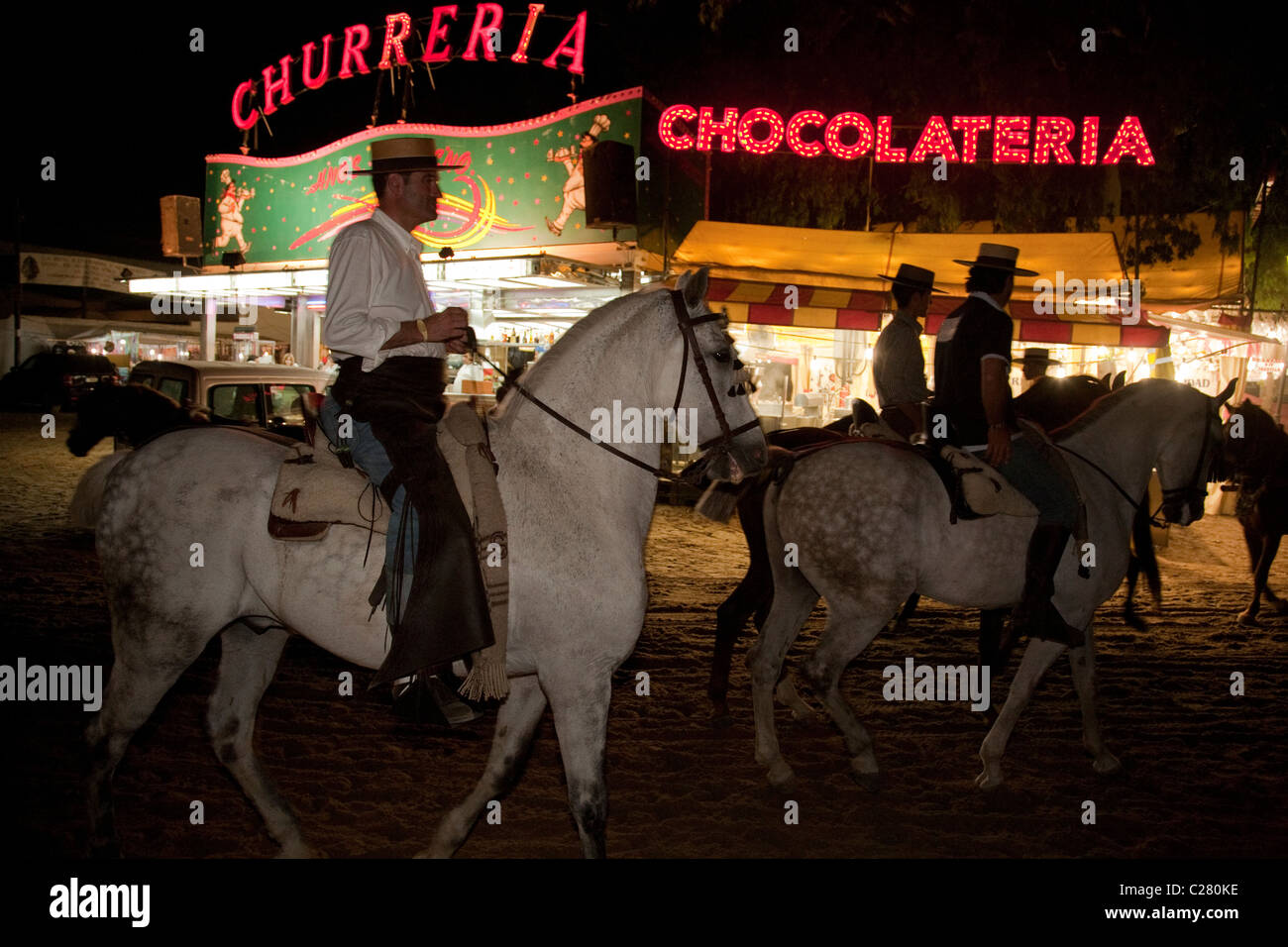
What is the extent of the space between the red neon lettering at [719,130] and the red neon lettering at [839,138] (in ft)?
5.27

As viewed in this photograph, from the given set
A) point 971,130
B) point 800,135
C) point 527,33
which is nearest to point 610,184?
point 800,135

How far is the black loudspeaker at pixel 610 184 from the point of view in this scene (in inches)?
523

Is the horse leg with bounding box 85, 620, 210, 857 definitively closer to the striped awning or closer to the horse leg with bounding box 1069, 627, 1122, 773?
the horse leg with bounding box 1069, 627, 1122, 773

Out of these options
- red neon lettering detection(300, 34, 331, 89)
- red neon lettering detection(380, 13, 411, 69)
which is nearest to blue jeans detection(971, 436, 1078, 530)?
red neon lettering detection(380, 13, 411, 69)

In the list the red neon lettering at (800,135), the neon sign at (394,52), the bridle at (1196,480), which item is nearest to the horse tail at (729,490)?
the bridle at (1196,480)

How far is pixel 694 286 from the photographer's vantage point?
11.3 feet

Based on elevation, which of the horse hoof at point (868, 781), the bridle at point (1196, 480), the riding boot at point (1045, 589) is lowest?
the horse hoof at point (868, 781)

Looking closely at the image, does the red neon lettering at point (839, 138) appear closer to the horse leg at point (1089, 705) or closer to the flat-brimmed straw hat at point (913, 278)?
the flat-brimmed straw hat at point (913, 278)

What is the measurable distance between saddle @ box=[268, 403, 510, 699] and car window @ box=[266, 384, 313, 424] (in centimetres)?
756

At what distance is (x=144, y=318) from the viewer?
40.8 metres

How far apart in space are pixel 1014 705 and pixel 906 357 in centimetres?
231

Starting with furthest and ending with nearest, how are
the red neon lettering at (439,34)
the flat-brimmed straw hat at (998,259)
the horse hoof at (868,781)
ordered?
the red neon lettering at (439,34)
the flat-brimmed straw hat at (998,259)
the horse hoof at (868,781)
